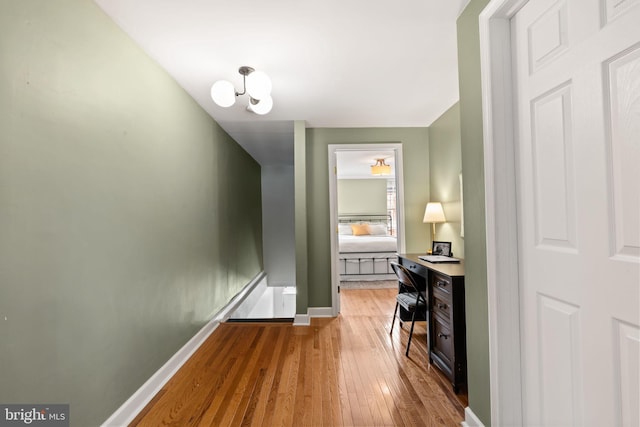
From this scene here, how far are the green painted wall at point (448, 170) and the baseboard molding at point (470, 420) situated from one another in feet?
5.32

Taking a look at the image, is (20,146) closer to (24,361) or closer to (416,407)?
(24,361)

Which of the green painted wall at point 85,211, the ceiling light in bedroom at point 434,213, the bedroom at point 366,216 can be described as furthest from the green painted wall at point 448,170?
the green painted wall at point 85,211

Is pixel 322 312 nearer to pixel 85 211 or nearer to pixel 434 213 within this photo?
pixel 434 213

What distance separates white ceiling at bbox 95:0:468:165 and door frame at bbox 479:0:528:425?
19.1 inches

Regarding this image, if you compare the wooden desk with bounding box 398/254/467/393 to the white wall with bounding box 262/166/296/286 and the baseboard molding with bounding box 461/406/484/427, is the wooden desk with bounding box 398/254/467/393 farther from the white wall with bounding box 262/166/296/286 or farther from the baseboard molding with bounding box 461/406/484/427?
the white wall with bounding box 262/166/296/286

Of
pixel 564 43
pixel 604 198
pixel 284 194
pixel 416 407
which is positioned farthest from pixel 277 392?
pixel 284 194

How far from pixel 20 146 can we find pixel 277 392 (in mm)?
1958

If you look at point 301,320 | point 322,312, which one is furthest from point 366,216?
point 301,320

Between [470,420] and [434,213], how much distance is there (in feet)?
7.15

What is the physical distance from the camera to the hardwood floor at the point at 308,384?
1711 mm

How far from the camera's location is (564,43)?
3.49 feet

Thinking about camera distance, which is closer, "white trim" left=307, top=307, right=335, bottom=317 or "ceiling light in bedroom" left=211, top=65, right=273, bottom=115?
"ceiling light in bedroom" left=211, top=65, right=273, bottom=115

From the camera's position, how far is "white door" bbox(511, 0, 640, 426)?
0.86 meters

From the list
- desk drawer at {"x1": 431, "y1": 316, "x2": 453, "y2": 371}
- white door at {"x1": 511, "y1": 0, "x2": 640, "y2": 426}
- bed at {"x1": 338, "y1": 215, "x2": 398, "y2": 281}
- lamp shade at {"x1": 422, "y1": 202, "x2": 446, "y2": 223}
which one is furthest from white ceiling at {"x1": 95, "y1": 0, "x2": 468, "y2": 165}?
bed at {"x1": 338, "y1": 215, "x2": 398, "y2": 281}
